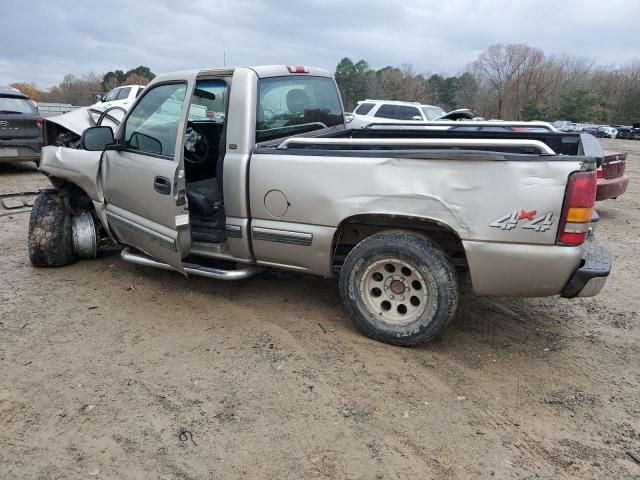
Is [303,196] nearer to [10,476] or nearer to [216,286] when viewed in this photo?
[216,286]

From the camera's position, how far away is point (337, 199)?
11.5 ft

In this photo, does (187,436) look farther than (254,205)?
No

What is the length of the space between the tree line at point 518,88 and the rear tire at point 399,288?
59.7m

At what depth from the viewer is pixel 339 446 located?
2611 mm

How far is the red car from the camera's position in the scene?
286 inches

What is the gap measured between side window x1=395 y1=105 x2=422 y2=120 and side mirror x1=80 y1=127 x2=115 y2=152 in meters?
11.7

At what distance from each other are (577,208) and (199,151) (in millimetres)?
3646

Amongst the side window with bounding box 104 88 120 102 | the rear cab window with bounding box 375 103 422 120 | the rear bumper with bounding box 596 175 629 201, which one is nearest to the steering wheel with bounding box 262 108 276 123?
the rear bumper with bounding box 596 175 629 201

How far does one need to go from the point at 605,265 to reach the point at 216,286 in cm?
323

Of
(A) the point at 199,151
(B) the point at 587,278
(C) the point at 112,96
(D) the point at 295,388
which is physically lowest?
(D) the point at 295,388

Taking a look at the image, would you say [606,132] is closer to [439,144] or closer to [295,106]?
[295,106]

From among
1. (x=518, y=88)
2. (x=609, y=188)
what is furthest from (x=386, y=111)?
(x=518, y=88)

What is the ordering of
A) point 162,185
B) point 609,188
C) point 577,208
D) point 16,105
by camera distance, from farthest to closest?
point 16,105 < point 609,188 < point 162,185 < point 577,208

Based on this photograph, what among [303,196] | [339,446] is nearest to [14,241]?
[303,196]
